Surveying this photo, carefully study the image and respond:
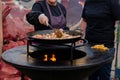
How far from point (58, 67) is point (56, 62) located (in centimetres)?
20

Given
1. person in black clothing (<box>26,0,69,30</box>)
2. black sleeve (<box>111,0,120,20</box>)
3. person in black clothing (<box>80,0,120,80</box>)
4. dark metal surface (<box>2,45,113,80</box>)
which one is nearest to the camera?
dark metal surface (<box>2,45,113,80</box>)

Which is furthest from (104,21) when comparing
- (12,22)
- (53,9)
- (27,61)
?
(12,22)

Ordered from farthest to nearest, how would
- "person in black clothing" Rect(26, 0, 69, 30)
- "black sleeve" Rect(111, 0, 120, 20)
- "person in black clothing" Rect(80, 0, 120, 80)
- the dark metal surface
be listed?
"person in black clothing" Rect(26, 0, 69, 30), "person in black clothing" Rect(80, 0, 120, 80), "black sleeve" Rect(111, 0, 120, 20), the dark metal surface

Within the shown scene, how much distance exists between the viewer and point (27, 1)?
278 inches

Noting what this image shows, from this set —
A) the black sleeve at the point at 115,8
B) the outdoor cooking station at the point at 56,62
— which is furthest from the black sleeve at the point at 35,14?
the black sleeve at the point at 115,8

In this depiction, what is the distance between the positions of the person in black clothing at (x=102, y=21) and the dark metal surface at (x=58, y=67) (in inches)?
34.6

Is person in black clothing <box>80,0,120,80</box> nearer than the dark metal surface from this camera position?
No

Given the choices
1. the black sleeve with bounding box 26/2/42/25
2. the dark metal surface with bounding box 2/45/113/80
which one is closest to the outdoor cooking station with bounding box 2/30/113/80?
the dark metal surface with bounding box 2/45/113/80

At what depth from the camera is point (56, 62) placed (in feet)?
10.5

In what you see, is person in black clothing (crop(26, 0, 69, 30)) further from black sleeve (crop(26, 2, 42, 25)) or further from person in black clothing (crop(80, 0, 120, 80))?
person in black clothing (crop(80, 0, 120, 80))

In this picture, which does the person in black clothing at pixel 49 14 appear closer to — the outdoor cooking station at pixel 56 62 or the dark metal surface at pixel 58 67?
the outdoor cooking station at pixel 56 62

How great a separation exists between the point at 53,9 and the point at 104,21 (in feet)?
2.70

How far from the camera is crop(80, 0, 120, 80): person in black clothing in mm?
4121

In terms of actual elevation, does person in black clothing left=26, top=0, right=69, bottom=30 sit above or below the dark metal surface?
above
